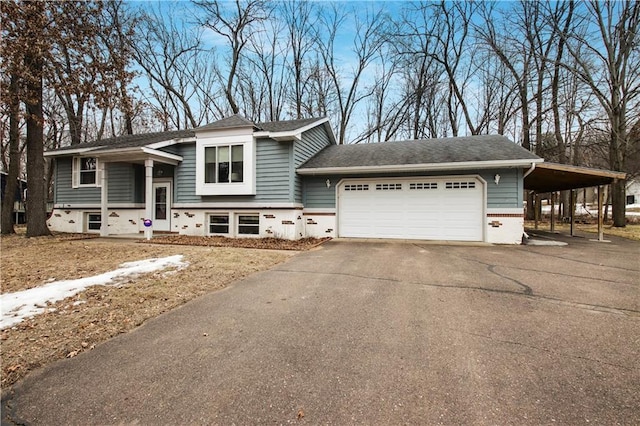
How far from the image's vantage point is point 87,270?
5.84m

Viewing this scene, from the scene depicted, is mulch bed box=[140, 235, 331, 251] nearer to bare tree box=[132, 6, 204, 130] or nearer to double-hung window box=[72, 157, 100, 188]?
double-hung window box=[72, 157, 100, 188]

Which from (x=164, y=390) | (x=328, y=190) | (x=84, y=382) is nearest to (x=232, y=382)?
(x=164, y=390)

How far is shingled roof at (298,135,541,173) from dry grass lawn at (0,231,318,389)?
4.63 metres

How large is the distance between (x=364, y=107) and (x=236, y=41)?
1062cm

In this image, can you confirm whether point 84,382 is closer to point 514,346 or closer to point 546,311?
point 514,346

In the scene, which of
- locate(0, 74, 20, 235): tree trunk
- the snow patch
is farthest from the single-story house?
the snow patch

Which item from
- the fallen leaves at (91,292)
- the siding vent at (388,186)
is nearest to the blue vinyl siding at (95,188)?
the fallen leaves at (91,292)

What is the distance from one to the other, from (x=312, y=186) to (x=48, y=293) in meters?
8.40

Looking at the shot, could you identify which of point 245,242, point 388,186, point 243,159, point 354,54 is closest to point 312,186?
point 243,159

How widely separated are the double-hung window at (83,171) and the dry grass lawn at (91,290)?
198 inches

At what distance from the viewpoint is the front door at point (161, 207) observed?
1265cm

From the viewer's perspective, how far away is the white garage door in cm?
1020

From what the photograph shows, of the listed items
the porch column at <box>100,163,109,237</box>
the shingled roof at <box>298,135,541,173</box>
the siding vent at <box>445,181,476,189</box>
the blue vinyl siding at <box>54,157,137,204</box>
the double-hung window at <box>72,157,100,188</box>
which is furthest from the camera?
the double-hung window at <box>72,157,100,188</box>

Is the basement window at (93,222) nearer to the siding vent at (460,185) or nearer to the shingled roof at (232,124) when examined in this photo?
the shingled roof at (232,124)
